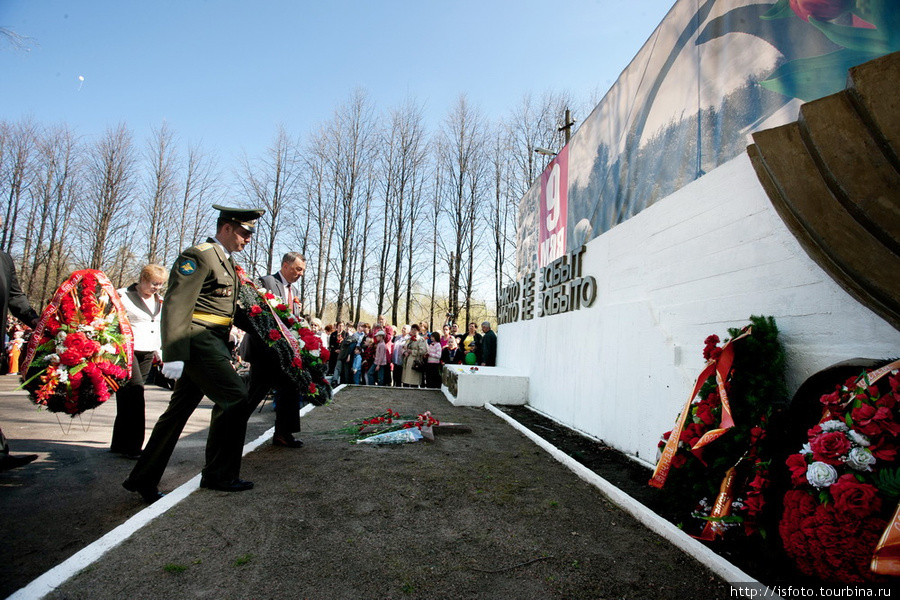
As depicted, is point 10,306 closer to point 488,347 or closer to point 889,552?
point 889,552

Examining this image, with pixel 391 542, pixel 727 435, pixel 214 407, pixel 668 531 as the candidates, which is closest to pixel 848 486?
pixel 727 435

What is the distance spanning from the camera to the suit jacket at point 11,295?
12.2 ft

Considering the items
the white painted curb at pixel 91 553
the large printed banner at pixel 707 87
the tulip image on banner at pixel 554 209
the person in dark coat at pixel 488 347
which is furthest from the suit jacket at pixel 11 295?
the person in dark coat at pixel 488 347

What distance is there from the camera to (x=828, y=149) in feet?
7.72

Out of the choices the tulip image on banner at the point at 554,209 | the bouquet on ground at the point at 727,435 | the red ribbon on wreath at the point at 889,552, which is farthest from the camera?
the tulip image on banner at the point at 554,209

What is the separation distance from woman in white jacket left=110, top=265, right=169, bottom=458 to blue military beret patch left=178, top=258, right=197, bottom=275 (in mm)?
1681

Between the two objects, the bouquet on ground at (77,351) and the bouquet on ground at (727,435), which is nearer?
the bouquet on ground at (727,435)

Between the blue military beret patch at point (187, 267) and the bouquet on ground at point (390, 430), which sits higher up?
the blue military beret patch at point (187, 267)

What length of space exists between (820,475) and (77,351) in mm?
5492

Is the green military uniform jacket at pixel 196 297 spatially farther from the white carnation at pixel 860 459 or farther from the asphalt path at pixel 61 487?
the white carnation at pixel 860 459

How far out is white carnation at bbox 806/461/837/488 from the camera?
204cm

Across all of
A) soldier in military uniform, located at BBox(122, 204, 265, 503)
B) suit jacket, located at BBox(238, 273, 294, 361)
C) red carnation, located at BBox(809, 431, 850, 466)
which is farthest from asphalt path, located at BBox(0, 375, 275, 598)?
red carnation, located at BBox(809, 431, 850, 466)

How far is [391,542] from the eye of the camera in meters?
2.69

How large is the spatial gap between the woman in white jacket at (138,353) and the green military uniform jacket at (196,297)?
1512 mm
